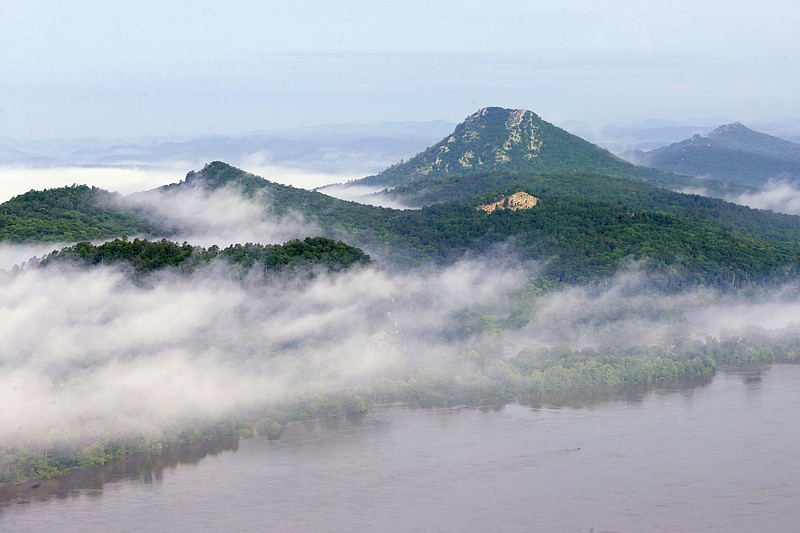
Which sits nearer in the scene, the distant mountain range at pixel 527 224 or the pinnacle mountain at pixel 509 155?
the distant mountain range at pixel 527 224

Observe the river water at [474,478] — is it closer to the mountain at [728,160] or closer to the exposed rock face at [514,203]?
the exposed rock face at [514,203]

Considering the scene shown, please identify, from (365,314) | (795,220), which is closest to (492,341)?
(365,314)

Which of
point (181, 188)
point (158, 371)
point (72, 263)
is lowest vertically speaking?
point (158, 371)

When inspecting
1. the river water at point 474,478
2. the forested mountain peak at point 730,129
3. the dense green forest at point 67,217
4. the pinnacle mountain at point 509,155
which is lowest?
the river water at point 474,478

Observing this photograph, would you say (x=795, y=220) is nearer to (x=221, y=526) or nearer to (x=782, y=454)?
(x=782, y=454)

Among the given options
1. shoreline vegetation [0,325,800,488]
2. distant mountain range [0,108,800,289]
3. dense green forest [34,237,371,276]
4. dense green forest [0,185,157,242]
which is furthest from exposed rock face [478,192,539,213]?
shoreline vegetation [0,325,800,488]

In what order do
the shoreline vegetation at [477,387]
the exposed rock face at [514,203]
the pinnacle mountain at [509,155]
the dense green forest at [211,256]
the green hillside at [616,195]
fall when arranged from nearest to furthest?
the shoreline vegetation at [477,387] < the dense green forest at [211,256] < the exposed rock face at [514,203] < the green hillside at [616,195] < the pinnacle mountain at [509,155]

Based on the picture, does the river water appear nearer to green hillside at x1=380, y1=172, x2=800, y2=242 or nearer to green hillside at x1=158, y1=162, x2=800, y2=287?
green hillside at x1=158, y1=162, x2=800, y2=287

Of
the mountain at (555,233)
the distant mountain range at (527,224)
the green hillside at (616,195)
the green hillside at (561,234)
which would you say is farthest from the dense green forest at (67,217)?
the green hillside at (616,195)
